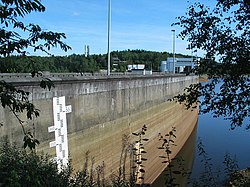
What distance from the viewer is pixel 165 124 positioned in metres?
24.6

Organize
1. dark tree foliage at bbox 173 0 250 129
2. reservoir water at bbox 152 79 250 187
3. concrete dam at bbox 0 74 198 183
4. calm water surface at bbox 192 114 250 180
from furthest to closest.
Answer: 1. calm water surface at bbox 192 114 250 180
2. reservoir water at bbox 152 79 250 187
3. concrete dam at bbox 0 74 198 183
4. dark tree foliage at bbox 173 0 250 129

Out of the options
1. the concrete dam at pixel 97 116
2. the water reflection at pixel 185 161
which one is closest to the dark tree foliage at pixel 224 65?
the concrete dam at pixel 97 116

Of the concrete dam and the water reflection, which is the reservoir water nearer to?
the water reflection

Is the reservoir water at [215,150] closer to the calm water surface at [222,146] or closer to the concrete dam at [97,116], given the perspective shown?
the calm water surface at [222,146]

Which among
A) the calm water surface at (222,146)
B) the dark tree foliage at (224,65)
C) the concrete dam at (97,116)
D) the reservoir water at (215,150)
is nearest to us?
the dark tree foliage at (224,65)

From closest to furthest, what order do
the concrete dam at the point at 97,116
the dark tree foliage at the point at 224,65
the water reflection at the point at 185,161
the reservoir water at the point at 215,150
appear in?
the dark tree foliage at the point at 224,65 → the concrete dam at the point at 97,116 → the water reflection at the point at 185,161 → the reservoir water at the point at 215,150

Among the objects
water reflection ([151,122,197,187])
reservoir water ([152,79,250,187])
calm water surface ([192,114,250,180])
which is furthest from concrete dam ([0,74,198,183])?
calm water surface ([192,114,250,180])

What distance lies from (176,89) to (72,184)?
1155 inches

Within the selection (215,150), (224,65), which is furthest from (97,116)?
(215,150)

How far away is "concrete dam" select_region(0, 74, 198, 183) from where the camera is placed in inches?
380

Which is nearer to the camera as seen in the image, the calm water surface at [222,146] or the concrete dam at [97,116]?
the concrete dam at [97,116]

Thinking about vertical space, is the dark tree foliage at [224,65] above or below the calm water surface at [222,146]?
above

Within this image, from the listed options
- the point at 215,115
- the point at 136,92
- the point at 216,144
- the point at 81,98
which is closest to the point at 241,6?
the point at 215,115

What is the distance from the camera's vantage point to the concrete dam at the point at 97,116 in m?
9.66
